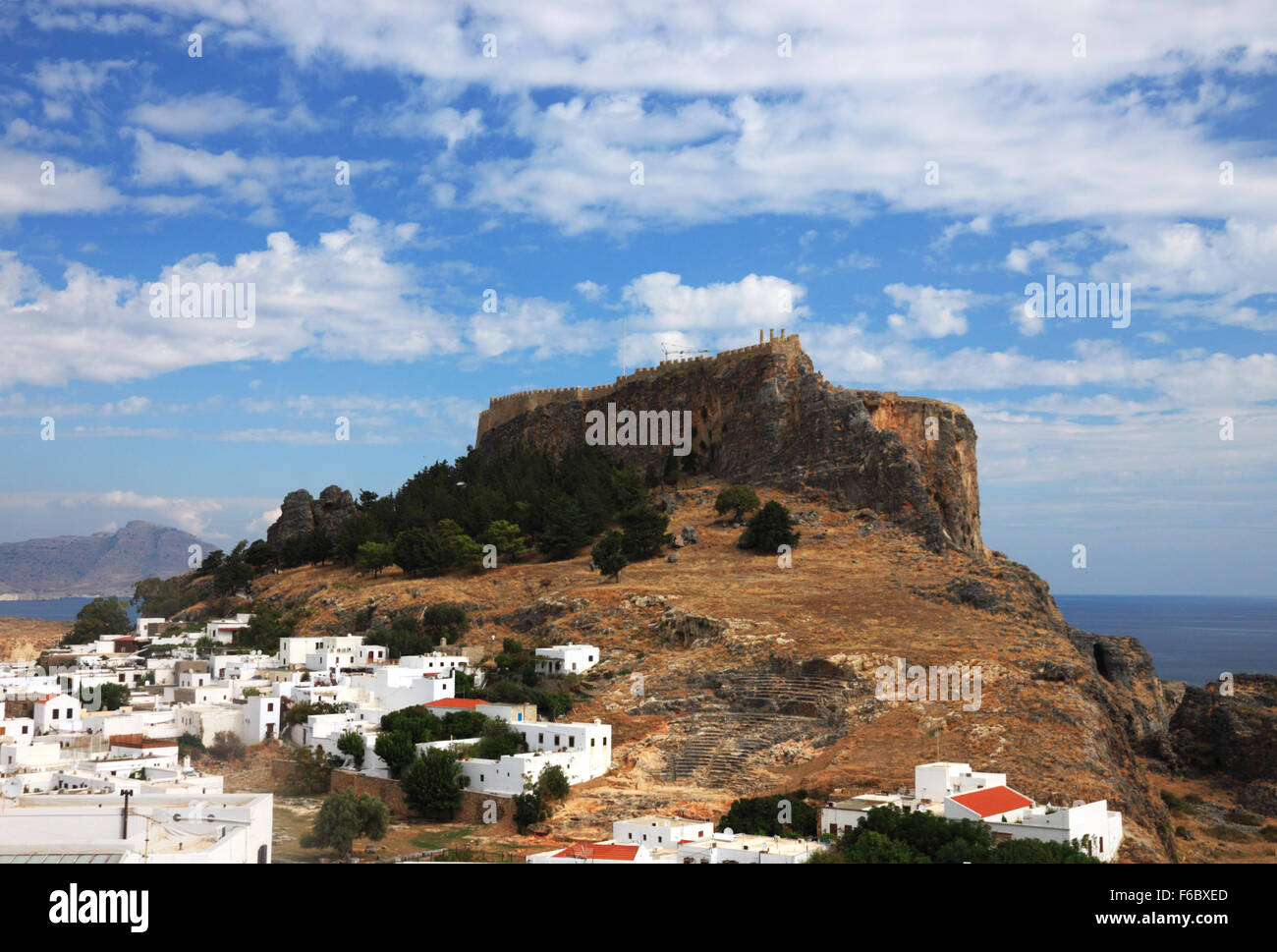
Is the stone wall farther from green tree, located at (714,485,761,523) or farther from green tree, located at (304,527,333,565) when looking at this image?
green tree, located at (304,527,333,565)

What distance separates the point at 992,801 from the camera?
83.8 feet

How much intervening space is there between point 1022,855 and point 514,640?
83.8 ft

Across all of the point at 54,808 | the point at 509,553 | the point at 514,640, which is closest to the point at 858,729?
the point at 514,640

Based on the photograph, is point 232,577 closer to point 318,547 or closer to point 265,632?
point 318,547

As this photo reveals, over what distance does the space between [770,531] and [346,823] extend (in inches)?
1013

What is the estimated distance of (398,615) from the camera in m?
49.4

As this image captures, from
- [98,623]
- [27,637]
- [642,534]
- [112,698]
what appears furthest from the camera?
[27,637]

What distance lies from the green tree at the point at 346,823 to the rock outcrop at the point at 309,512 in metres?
42.9

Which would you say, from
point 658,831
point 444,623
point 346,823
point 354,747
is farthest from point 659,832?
point 444,623

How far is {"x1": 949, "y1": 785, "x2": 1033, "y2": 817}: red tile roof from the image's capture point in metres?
24.8

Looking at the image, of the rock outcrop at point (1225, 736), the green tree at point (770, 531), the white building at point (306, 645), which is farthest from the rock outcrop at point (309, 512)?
the rock outcrop at point (1225, 736)

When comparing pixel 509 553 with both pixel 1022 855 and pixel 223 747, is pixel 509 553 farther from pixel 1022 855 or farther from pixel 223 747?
pixel 1022 855

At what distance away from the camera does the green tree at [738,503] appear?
175ft
